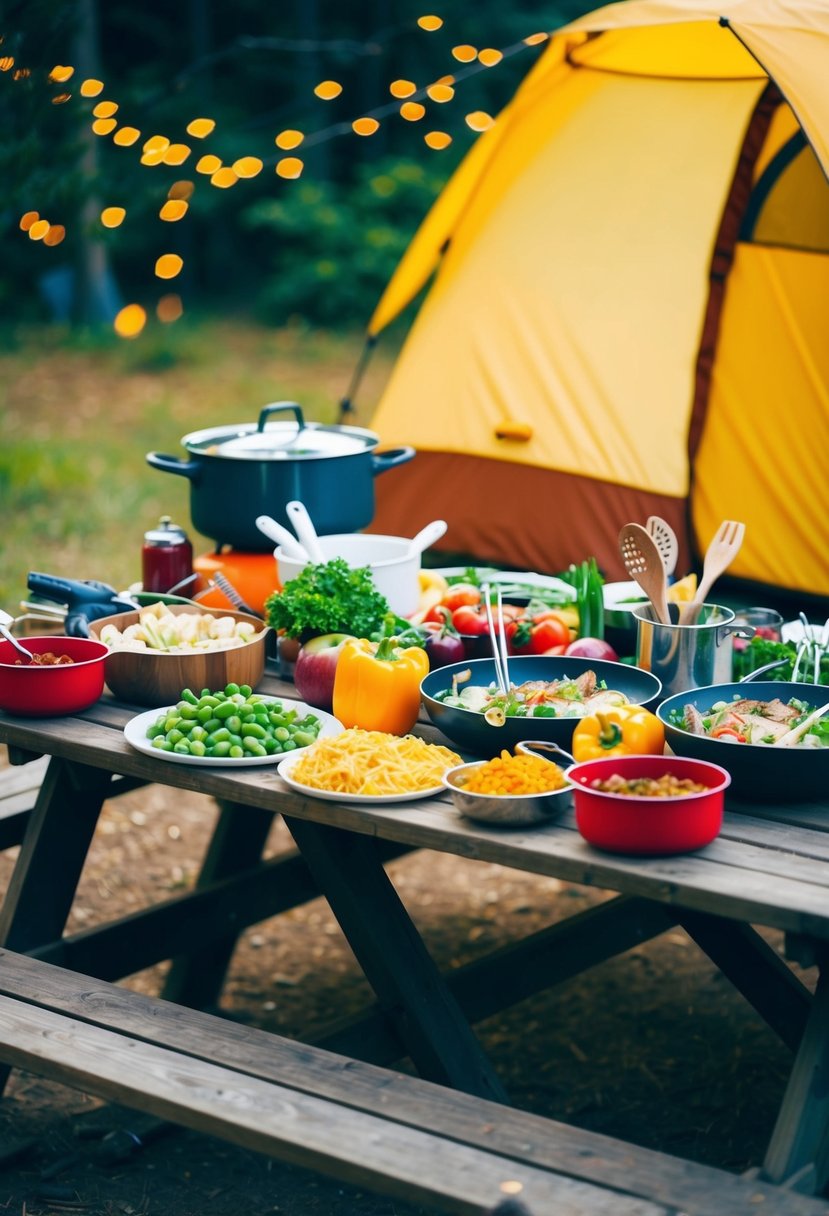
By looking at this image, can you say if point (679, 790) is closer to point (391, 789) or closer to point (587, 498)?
point (391, 789)

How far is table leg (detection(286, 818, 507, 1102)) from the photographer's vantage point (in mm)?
2506

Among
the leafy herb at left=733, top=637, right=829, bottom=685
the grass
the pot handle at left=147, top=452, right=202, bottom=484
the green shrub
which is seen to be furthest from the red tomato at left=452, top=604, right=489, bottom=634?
the green shrub

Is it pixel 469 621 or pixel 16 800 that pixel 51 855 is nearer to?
pixel 16 800

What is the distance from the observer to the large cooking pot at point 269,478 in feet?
10.4

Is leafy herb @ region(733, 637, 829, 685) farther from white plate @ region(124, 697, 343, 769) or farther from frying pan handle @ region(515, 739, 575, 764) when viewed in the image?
white plate @ region(124, 697, 343, 769)

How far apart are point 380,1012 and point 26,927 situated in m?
0.74

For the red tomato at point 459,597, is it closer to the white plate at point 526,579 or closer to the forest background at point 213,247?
the white plate at point 526,579

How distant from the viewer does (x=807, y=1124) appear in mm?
1946

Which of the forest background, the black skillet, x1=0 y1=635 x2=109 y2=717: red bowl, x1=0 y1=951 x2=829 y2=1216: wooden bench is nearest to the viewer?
x1=0 y1=951 x2=829 y2=1216: wooden bench

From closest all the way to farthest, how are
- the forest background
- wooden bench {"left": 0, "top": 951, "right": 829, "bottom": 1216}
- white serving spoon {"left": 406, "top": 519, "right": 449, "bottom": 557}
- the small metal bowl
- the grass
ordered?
wooden bench {"left": 0, "top": 951, "right": 829, "bottom": 1216} → the small metal bowl → white serving spoon {"left": 406, "top": 519, "right": 449, "bottom": 557} → the grass → the forest background

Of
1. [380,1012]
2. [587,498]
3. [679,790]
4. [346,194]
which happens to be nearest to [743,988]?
[380,1012]

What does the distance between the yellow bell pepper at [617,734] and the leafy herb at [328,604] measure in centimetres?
60

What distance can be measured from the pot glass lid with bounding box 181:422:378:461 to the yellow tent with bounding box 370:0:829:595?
1.31 metres

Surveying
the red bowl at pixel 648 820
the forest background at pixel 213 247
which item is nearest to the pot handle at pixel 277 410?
the red bowl at pixel 648 820
